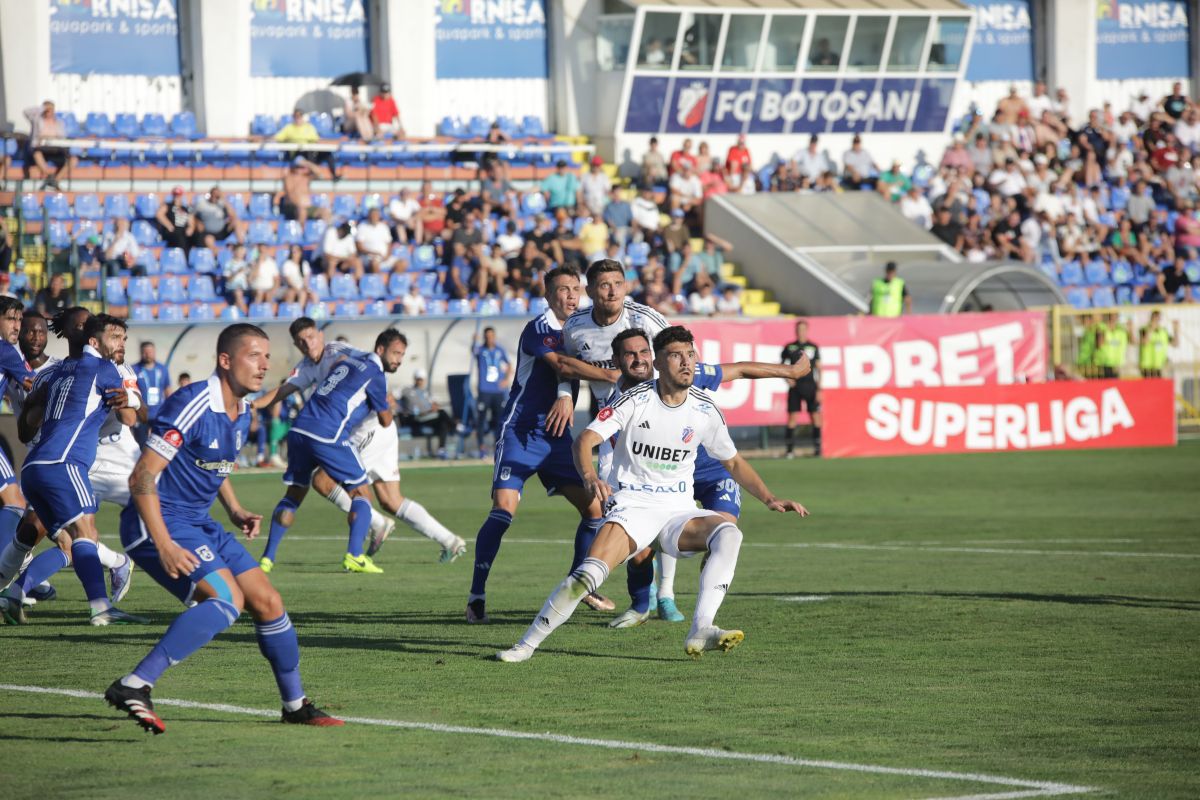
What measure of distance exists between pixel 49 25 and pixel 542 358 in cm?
2578

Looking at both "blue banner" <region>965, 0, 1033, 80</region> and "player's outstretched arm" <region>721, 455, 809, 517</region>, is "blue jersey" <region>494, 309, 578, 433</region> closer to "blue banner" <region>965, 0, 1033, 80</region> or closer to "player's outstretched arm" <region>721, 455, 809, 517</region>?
"player's outstretched arm" <region>721, 455, 809, 517</region>

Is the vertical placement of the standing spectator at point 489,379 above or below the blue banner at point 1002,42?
below

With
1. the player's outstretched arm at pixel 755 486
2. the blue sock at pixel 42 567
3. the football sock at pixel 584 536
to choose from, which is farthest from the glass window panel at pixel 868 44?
the player's outstretched arm at pixel 755 486

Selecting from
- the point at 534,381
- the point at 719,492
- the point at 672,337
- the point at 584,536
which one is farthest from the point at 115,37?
the point at 672,337

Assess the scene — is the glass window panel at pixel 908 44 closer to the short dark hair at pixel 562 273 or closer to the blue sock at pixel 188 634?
the short dark hair at pixel 562 273

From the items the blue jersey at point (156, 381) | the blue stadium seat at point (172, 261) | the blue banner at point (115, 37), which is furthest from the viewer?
the blue banner at point (115, 37)

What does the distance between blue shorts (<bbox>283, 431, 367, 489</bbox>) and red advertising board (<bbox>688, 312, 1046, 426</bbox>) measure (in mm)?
14539

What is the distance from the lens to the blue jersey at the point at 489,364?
2766cm

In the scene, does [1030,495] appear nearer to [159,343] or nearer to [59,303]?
[159,343]

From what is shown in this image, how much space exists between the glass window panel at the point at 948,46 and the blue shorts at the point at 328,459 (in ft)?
100.0

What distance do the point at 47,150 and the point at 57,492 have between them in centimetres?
2233

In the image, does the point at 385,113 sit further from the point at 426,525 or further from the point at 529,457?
the point at 529,457

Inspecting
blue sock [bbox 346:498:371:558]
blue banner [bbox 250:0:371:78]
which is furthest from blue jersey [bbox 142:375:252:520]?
blue banner [bbox 250:0:371:78]

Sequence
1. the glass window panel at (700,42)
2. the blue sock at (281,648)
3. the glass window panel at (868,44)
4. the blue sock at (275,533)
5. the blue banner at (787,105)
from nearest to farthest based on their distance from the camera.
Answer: the blue sock at (281,648), the blue sock at (275,533), the blue banner at (787,105), the glass window panel at (700,42), the glass window panel at (868,44)
